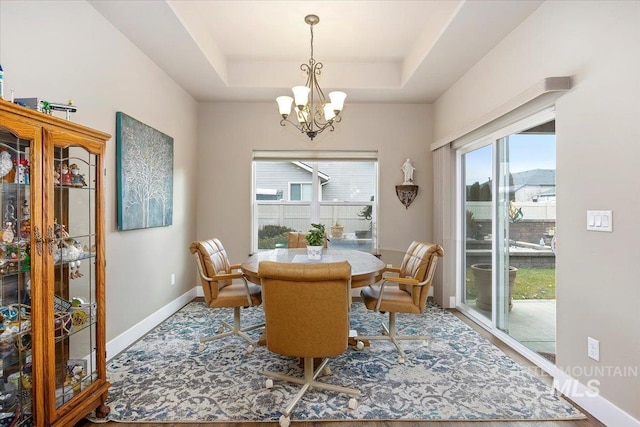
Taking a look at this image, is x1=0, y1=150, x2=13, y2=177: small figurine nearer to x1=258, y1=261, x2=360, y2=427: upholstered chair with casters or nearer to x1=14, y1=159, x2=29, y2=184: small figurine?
x1=14, y1=159, x2=29, y2=184: small figurine

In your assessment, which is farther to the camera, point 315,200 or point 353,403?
point 315,200

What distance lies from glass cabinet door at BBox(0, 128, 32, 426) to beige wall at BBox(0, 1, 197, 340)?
0.71m

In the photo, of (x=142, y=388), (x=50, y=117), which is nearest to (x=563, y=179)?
(x=50, y=117)

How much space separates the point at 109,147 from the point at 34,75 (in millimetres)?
825

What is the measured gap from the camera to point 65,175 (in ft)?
5.91

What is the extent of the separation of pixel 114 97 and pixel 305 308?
7.77 feet

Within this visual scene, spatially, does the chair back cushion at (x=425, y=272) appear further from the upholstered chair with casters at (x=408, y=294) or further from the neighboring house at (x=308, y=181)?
the neighboring house at (x=308, y=181)

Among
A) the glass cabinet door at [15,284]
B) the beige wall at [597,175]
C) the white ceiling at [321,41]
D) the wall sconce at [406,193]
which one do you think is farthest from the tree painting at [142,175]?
the beige wall at [597,175]

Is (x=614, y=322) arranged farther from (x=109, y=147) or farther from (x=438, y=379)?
(x=109, y=147)

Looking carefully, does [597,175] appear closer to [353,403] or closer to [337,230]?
[353,403]

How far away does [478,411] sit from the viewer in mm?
2051

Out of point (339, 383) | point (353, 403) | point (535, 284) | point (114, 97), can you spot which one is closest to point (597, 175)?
point (535, 284)

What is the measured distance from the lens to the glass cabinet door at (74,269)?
1.73 metres

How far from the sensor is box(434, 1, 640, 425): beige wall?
1.79 meters
